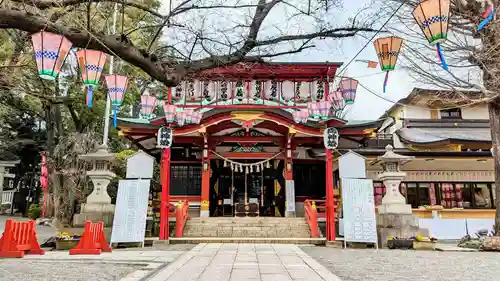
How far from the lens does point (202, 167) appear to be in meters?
16.5

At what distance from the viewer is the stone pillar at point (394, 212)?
440 inches

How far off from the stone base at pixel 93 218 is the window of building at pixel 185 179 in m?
5.65

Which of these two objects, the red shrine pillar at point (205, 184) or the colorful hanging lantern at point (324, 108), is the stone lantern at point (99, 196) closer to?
the red shrine pillar at point (205, 184)

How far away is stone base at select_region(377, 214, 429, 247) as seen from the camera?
438 inches

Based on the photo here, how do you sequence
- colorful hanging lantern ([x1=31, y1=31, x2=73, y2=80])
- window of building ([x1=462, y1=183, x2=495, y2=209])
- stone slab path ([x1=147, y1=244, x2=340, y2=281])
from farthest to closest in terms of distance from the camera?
window of building ([x1=462, y1=183, x2=495, y2=209]), stone slab path ([x1=147, y1=244, x2=340, y2=281]), colorful hanging lantern ([x1=31, y1=31, x2=73, y2=80])

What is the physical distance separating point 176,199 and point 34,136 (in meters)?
16.2

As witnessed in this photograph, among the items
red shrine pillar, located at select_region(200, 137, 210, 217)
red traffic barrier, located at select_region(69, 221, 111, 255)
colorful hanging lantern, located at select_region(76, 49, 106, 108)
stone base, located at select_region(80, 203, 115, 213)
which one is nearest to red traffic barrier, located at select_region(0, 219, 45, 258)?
red traffic barrier, located at select_region(69, 221, 111, 255)

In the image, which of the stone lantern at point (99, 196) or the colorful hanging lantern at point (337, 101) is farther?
the colorful hanging lantern at point (337, 101)

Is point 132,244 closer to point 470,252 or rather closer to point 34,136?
point 470,252

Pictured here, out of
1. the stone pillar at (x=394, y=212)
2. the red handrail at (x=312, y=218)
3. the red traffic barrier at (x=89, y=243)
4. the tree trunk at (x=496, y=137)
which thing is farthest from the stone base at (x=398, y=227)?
the red traffic barrier at (x=89, y=243)

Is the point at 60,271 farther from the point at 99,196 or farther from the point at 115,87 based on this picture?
the point at 99,196

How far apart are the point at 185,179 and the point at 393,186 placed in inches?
380

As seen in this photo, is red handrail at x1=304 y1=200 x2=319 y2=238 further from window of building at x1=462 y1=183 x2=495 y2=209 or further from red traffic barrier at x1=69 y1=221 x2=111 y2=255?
window of building at x1=462 y1=183 x2=495 y2=209

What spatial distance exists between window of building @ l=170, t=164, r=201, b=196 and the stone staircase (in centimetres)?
275
